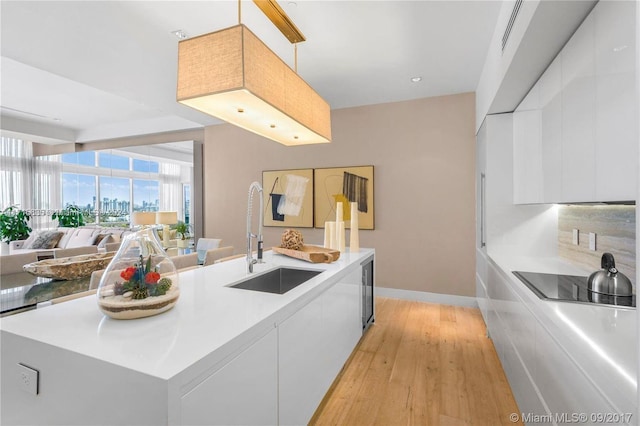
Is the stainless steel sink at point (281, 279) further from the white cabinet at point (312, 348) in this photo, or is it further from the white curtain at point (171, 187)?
the white curtain at point (171, 187)

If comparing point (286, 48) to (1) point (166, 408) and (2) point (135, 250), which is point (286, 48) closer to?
(2) point (135, 250)

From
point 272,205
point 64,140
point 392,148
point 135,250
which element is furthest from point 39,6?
point 64,140

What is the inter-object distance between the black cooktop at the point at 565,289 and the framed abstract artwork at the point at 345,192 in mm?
2447

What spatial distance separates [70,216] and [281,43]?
23.0 ft

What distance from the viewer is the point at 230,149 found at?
5352mm

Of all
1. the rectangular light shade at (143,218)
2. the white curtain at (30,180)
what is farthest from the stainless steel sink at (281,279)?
the white curtain at (30,180)

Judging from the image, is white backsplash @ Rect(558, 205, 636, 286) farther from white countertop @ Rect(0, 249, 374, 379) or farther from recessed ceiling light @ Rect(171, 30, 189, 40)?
recessed ceiling light @ Rect(171, 30, 189, 40)

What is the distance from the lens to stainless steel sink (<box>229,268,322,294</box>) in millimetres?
2043

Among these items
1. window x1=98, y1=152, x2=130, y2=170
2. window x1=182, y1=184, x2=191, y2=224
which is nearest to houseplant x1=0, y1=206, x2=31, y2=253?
window x1=98, y1=152, x2=130, y2=170

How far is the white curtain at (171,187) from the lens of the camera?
6035mm

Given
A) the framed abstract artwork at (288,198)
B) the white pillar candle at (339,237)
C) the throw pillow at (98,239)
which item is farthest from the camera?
the throw pillow at (98,239)

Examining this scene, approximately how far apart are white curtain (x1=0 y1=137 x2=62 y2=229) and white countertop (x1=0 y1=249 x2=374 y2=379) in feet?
25.3

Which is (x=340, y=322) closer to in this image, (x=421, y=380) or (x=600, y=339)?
(x=421, y=380)

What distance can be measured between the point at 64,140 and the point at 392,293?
7630 mm
